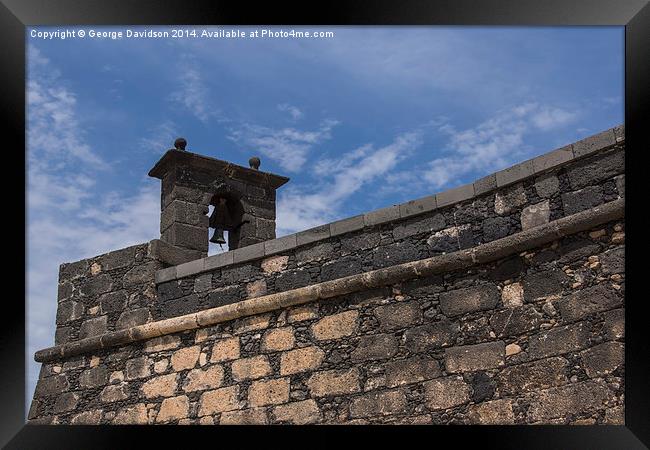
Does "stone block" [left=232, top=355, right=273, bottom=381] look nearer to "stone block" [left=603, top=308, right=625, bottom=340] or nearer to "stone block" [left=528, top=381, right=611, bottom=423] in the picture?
"stone block" [left=528, top=381, right=611, bottom=423]

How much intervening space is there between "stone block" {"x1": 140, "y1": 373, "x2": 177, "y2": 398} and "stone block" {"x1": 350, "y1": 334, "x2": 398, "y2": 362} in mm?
1878

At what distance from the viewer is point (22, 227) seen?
583 cm

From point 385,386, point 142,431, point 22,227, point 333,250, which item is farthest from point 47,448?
point 333,250

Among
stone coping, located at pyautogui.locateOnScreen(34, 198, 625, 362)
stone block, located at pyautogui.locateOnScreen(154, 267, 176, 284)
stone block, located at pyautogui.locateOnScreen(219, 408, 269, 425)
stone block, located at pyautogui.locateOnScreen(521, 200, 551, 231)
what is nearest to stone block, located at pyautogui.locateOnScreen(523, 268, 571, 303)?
stone coping, located at pyautogui.locateOnScreen(34, 198, 625, 362)

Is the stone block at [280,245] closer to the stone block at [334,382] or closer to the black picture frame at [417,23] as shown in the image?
the stone block at [334,382]

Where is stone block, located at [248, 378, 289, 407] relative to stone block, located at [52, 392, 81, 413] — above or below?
above

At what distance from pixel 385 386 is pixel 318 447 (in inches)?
89.0

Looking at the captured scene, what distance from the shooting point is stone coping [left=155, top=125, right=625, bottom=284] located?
25.1ft

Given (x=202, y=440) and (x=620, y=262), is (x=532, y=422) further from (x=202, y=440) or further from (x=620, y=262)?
(x=202, y=440)

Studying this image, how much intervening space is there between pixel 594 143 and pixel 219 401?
3.73m

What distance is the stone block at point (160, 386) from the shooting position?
371 inches

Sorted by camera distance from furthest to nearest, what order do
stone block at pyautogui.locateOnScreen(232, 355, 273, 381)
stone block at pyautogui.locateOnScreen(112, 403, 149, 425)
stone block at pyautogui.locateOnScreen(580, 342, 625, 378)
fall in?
stone block at pyautogui.locateOnScreen(112, 403, 149, 425) → stone block at pyautogui.locateOnScreen(232, 355, 273, 381) → stone block at pyautogui.locateOnScreen(580, 342, 625, 378)

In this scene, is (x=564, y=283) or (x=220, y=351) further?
(x=220, y=351)

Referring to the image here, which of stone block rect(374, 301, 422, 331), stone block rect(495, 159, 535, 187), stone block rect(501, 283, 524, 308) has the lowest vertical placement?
stone block rect(374, 301, 422, 331)
